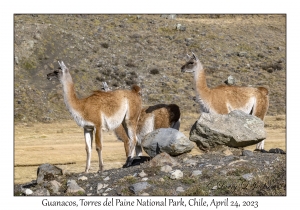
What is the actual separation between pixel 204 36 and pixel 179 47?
449 cm

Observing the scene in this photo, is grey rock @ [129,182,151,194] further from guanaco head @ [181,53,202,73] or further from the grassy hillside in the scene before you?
the grassy hillside

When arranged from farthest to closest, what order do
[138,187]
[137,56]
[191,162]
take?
[137,56]
[191,162]
[138,187]

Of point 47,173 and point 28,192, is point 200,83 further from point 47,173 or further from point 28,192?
point 28,192

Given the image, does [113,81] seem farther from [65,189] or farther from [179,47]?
[65,189]

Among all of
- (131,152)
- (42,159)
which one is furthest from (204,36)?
(131,152)

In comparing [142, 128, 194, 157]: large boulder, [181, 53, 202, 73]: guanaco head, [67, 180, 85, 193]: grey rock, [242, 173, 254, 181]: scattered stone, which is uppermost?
[181, 53, 202, 73]: guanaco head

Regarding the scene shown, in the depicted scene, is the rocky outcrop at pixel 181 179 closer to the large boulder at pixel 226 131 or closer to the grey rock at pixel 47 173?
the grey rock at pixel 47 173

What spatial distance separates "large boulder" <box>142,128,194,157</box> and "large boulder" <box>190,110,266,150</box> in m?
0.60

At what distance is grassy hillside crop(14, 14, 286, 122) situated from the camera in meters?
39.9

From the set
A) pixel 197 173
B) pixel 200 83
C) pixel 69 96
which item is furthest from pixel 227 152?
pixel 69 96

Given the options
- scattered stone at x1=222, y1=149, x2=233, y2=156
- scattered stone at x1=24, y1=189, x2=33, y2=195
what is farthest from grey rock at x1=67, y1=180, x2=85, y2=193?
scattered stone at x1=222, y1=149, x2=233, y2=156

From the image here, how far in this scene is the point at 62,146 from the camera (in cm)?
2659

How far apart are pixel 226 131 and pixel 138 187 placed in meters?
4.03

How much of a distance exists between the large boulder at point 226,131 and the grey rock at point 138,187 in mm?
3580
